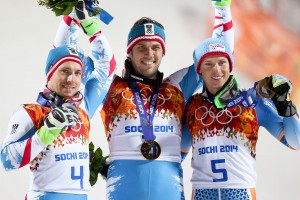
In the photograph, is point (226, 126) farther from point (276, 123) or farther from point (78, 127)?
point (78, 127)

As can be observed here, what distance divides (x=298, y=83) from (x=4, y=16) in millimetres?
2821

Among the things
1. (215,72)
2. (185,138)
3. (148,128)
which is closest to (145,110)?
(148,128)

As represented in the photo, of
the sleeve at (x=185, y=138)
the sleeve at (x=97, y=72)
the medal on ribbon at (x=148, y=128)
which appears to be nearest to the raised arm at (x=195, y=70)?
the sleeve at (x=185, y=138)

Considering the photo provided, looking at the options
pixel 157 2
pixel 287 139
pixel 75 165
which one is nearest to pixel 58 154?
pixel 75 165

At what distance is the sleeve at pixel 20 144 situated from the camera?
3.42m

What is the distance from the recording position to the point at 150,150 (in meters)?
3.83

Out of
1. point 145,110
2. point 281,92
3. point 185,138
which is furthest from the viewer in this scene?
point 185,138

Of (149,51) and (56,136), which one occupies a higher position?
(149,51)

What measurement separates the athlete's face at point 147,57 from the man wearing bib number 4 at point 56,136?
34cm

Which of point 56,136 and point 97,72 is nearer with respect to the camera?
point 56,136

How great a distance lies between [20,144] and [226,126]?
1164mm

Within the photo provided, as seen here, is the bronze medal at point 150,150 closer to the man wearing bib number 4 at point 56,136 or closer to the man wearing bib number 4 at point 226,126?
the man wearing bib number 4 at point 226,126

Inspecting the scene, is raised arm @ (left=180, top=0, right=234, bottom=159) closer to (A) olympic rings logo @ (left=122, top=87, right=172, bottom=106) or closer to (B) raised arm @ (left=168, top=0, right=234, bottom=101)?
(B) raised arm @ (left=168, top=0, right=234, bottom=101)

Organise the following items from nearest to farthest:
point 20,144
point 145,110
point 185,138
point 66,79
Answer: point 20,144 < point 66,79 < point 145,110 < point 185,138
